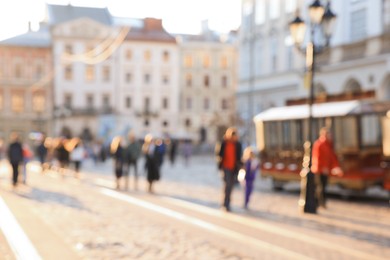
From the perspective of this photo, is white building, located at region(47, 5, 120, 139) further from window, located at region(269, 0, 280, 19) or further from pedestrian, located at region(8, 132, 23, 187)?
pedestrian, located at region(8, 132, 23, 187)

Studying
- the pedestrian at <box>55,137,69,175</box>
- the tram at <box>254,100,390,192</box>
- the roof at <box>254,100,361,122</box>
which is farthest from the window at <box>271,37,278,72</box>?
the tram at <box>254,100,390,192</box>

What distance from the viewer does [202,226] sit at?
1277 cm

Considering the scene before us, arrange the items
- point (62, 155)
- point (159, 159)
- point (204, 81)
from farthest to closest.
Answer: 1. point (204, 81)
2. point (62, 155)
3. point (159, 159)

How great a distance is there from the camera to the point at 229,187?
1580 centimetres

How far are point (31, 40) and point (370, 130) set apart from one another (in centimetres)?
6805

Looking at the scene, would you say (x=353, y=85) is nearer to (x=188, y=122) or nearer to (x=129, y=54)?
(x=129, y=54)

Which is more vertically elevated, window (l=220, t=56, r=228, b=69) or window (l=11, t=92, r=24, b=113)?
window (l=220, t=56, r=228, b=69)

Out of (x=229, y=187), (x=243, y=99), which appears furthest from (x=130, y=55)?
(x=229, y=187)

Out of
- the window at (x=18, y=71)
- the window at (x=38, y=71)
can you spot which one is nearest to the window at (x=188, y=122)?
the window at (x=38, y=71)

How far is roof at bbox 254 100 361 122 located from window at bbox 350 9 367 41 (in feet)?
36.3

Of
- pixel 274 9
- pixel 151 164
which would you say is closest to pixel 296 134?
pixel 151 164

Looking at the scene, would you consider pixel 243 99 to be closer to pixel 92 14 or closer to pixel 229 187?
pixel 229 187

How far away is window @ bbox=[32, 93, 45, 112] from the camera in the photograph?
268 feet

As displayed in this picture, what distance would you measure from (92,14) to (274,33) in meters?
45.7
